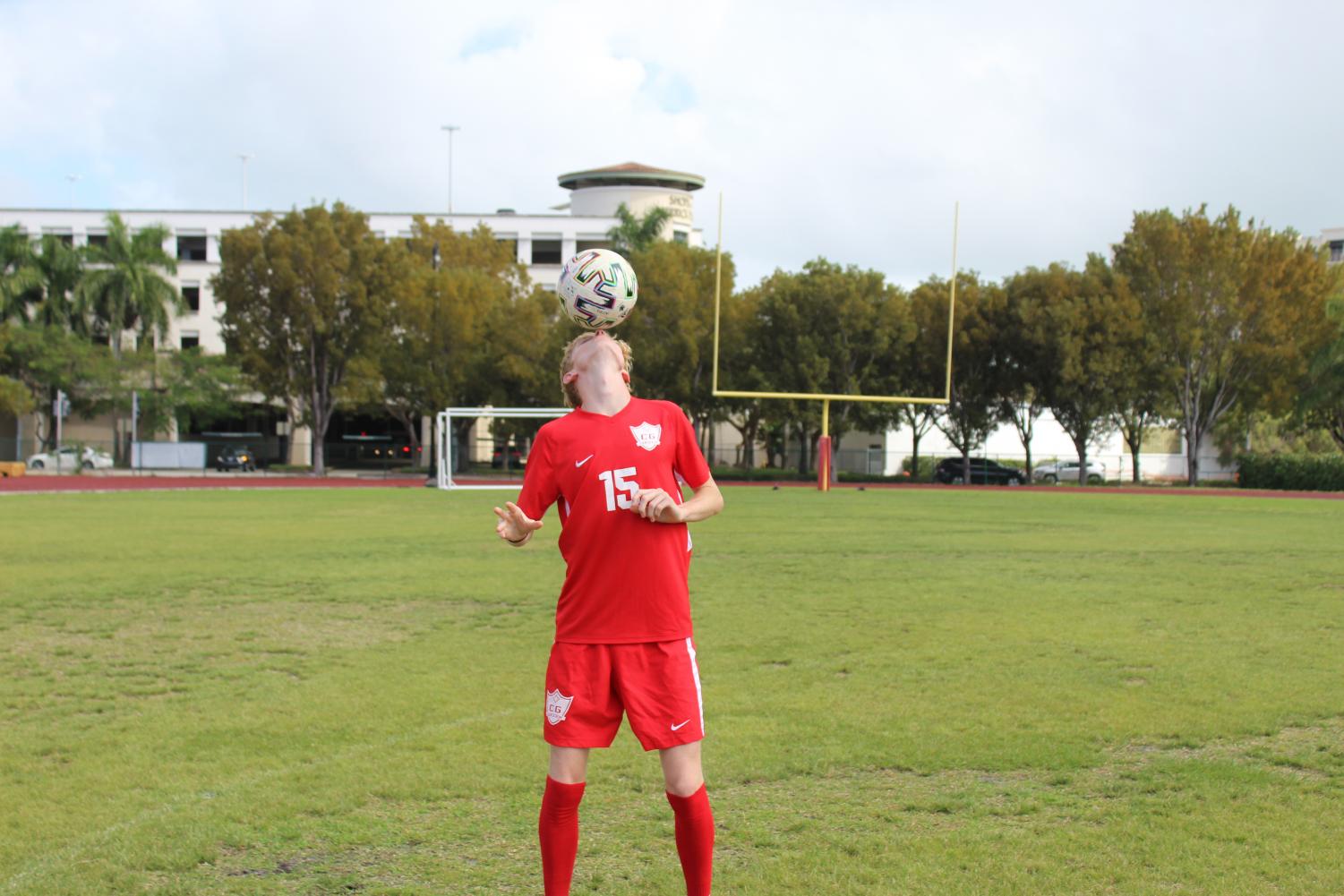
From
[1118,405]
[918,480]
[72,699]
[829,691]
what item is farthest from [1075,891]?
[918,480]

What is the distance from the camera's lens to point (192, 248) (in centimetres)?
7519

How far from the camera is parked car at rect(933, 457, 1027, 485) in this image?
2095 inches

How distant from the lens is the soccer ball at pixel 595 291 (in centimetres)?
428

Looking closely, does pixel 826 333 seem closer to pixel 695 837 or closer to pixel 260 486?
pixel 260 486

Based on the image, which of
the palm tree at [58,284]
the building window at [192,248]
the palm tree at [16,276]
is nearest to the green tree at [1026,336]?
the palm tree at [58,284]

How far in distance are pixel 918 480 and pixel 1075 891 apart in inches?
2038

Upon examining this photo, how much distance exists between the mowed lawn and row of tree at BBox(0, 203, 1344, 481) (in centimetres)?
3510

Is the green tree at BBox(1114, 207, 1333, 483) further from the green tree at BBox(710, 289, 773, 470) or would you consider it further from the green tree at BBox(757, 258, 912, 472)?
the green tree at BBox(710, 289, 773, 470)

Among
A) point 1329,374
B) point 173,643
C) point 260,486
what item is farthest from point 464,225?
point 173,643

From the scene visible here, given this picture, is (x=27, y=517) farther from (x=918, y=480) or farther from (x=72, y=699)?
(x=918, y=480)

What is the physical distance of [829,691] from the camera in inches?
304

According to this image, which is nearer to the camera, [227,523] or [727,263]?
[227,523]

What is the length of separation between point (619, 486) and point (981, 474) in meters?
51.6

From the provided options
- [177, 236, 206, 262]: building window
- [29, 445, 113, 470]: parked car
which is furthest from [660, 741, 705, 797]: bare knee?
[177, 236, 206, 262]: building window
